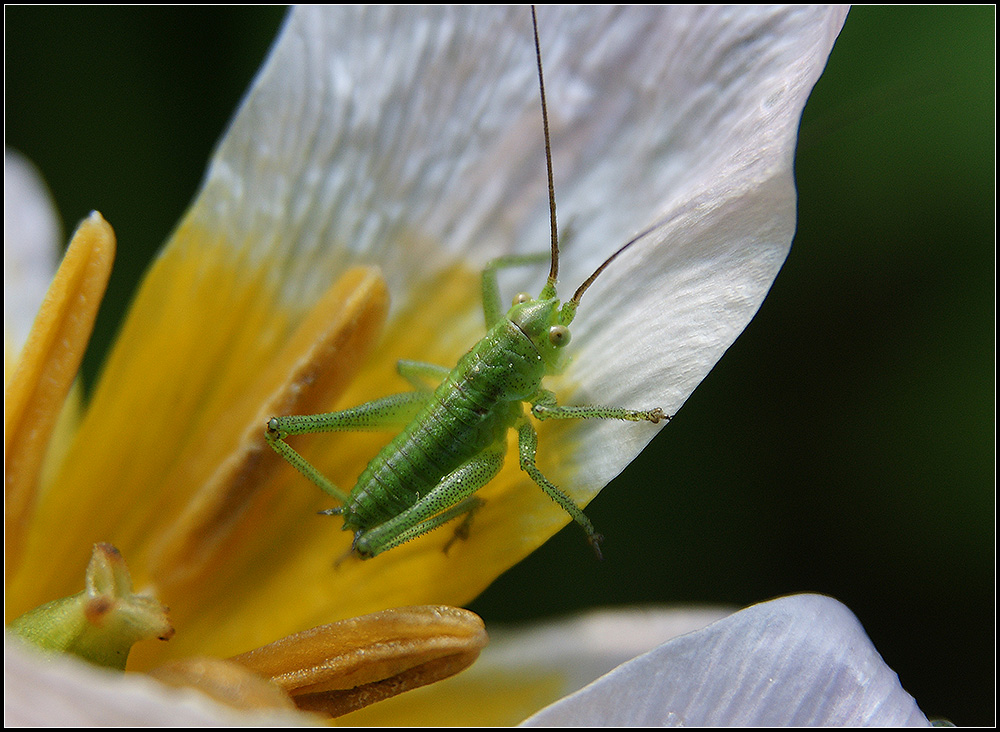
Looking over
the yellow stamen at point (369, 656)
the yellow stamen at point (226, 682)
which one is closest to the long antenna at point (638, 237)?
the yellow stamen at point (369, 656)

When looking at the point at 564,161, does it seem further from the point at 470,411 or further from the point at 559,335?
the point at 470,411

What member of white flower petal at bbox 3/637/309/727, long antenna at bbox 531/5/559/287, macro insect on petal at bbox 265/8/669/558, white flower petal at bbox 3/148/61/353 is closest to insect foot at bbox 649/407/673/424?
macro insect on petal at bbox 265/8/669/558

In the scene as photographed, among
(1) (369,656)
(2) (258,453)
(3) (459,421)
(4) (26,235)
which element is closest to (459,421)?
(3) (459,421)

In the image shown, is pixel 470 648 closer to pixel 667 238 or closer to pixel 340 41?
pixel 667 238

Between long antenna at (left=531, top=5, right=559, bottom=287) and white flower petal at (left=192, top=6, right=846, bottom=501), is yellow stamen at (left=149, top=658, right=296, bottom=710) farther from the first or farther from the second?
long antenna at (left=531, top=5, right=559, bottom=287)

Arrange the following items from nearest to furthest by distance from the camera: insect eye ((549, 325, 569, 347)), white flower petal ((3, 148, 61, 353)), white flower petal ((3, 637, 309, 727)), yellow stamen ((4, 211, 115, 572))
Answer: white flower petal ((3, 637, 309, 727)) → yellow stamen ((4, 211, 115, 572)) → insect eye ((549, 325, 569, 347)) → white flower petal ((3, 148, 61, 353))

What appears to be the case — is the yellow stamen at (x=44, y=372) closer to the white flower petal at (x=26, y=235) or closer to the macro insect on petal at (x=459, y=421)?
the macro insect on petal at (x=459, y=421)

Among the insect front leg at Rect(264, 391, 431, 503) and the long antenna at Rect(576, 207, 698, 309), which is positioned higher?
the long antenna at Rect(576, 207, 698, 309)

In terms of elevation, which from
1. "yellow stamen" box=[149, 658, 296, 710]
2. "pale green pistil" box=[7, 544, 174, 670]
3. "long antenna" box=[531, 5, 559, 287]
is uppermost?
"long antenna" box=[531, 5, 559, 287]
